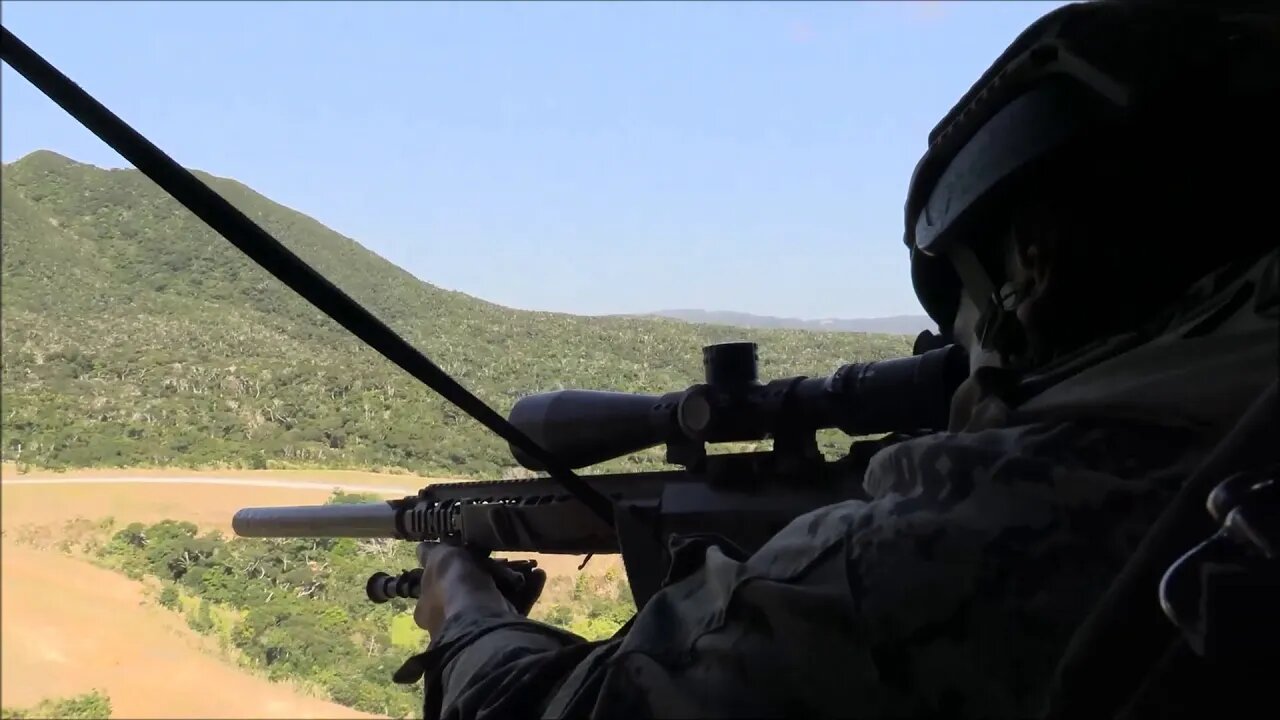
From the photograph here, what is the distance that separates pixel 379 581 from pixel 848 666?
1475 mm

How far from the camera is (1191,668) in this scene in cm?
65

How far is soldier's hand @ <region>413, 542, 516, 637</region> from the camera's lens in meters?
1.57

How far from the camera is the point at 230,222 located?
116 cm

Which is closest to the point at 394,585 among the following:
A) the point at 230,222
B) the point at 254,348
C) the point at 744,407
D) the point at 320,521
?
the point at 320,521

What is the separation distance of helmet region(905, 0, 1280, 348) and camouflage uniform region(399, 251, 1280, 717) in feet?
0.45

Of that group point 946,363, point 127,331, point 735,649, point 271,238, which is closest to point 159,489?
point 127,331

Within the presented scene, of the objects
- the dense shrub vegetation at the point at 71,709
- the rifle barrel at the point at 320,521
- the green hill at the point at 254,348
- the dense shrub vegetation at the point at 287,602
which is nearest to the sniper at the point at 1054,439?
the rifle barrel at the point at 320,521

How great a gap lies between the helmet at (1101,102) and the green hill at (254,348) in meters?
1.76

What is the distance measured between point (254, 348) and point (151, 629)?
143 centimetres

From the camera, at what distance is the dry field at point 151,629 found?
3.07 metres

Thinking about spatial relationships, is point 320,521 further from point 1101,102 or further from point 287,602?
point 1101,102

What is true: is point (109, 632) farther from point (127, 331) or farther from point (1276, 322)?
point (1276, 322)

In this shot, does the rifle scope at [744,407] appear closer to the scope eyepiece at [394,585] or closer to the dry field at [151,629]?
the scope eyepiece at [394,585]

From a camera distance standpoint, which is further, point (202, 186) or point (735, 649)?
point (202, 186)
